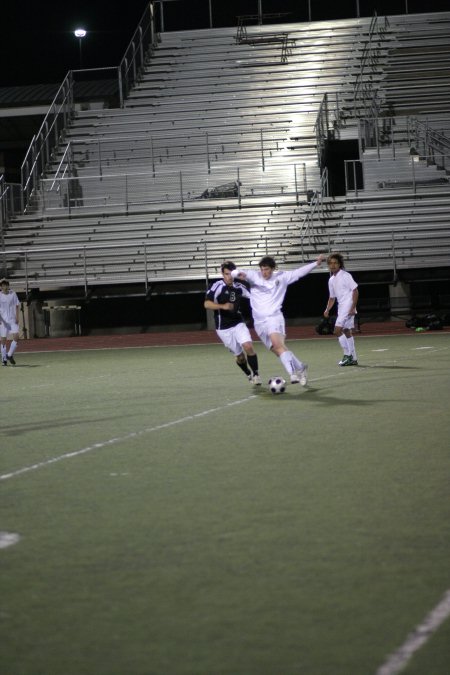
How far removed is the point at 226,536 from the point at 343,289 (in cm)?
1256

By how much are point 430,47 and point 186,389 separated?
2881 centimetres

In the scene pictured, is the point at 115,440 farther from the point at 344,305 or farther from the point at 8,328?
the point at 8,328

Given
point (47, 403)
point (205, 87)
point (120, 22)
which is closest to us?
point (47, 403)

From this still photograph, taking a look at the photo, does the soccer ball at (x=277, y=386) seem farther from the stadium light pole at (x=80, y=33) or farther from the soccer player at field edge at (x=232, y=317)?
the stadium light pole at (x=80, y=33)

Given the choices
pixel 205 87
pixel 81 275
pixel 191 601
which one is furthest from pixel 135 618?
pixel 205 87

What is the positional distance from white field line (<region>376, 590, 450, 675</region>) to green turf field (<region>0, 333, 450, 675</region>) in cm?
3

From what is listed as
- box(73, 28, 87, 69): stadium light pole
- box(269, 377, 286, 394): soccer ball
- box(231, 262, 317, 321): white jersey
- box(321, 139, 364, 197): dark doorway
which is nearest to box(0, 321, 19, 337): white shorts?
box(231, 262, 317, 321): white jersey

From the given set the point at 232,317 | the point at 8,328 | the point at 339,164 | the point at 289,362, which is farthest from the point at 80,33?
the point at 289,362

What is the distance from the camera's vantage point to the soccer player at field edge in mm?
14695

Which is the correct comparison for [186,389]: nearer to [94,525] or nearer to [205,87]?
[94,525]

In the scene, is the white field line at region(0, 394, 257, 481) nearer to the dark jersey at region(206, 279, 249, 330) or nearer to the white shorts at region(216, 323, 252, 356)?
the white shorts at region(216, 323, 252, 356)

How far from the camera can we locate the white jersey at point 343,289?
18.3 metres

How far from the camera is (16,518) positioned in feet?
22.5

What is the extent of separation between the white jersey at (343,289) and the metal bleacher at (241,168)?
1176 cm
